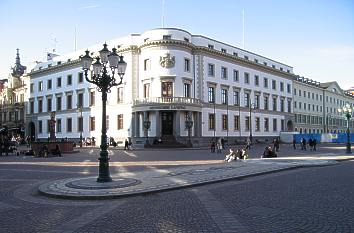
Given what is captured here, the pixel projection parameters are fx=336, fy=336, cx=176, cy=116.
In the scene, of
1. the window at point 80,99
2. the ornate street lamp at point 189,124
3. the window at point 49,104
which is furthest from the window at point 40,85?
the ornate street lamp at point 189,124

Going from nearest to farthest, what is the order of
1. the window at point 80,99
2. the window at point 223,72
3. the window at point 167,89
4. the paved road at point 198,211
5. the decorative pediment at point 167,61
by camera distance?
the paved road at point 198,211 → the decorative pediment at point 167,61 → the window at point 167,89 → the window at point 223,72 → the window at point 80,99

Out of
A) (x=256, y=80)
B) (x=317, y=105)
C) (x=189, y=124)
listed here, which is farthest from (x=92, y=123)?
(x=317, y=105)

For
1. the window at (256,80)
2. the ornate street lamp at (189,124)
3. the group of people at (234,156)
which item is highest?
the window at (256,80)

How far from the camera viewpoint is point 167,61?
154 feet

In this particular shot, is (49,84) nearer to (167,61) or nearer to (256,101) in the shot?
(167,61)

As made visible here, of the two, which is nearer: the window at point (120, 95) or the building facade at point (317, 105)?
the window at point (120, 95)

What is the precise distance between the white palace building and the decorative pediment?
96 mm

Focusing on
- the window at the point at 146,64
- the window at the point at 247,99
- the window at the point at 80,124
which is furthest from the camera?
the window at the point at 247,99

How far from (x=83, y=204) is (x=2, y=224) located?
2557 mm

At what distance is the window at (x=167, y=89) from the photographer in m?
47.2

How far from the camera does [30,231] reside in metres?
6.74

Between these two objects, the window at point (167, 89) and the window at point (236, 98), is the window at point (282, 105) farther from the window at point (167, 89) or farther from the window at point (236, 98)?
the window at point (167, 89)

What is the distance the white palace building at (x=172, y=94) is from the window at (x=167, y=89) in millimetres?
141

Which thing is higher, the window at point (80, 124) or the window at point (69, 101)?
the window at point (69, 101)
